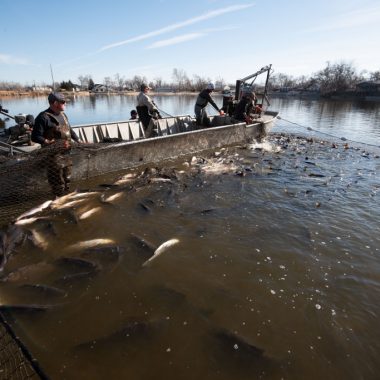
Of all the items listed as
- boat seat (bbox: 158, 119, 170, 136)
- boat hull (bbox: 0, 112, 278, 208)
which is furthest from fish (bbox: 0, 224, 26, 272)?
boat seat (bbox: 158, 119, 170, 136)

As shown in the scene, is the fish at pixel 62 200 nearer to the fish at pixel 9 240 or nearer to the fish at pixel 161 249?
the fish at pixel 9 240

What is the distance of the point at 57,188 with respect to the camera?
7445 mm

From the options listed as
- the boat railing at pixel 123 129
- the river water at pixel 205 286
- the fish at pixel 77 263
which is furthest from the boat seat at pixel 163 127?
the fish at pixel 77 263

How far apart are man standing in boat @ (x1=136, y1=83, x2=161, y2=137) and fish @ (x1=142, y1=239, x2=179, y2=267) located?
702 cm

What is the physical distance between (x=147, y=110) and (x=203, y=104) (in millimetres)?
3549

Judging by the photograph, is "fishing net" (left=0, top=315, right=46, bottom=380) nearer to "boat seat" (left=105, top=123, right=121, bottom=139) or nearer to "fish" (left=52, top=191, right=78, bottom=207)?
"fish" (left=52, top=191, right=78, bottom=207)

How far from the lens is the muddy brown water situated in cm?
338

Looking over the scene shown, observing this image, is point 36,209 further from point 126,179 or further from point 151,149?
point 151,149

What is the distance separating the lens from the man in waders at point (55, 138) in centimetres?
650

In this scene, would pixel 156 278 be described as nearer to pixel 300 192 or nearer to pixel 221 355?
pixel 221 355

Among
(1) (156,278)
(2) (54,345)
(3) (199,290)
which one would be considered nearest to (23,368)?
(2) (54,345)

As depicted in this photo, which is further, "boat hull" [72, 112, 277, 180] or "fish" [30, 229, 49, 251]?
"boat hull" [72, 112, 277, 180]

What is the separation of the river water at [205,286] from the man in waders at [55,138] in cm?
97

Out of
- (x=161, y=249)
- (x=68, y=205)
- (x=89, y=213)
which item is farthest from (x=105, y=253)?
(x=68, y=205)
